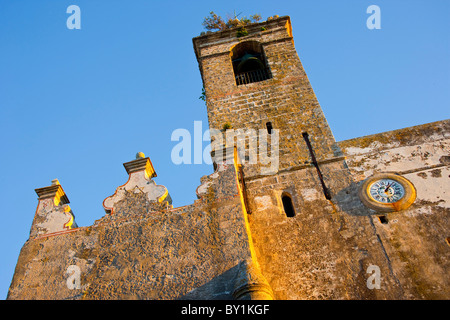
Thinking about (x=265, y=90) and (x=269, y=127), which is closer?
(x=269, y=127)

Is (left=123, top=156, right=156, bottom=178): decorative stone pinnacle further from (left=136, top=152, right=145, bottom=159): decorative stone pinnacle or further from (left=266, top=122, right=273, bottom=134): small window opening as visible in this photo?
(left=266, top=122, right=273, bottom=134): small window opening

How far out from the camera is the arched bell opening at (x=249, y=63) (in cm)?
1222

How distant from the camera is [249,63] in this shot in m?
13.0

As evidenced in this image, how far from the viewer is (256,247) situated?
7.76 m

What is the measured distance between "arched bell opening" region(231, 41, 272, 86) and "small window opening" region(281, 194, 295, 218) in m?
4.35

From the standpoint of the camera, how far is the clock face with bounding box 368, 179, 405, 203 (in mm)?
8195

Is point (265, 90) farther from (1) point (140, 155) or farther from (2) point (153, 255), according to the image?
(2) point (153, 255)

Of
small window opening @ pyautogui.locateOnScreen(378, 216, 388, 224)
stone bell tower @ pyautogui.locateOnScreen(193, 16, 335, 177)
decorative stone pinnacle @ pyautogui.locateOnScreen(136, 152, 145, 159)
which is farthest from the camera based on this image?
stone bell tower @ pyautogui.locateOnScreen(193, 16, 335, 177)

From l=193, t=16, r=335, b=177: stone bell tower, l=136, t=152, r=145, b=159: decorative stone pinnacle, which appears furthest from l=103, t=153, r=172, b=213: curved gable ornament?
l=193, t=16, r=335, b=177: stone bell tower

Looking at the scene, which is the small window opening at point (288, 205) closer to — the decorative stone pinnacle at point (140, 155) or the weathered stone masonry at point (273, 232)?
the weathered stone masonry at point (273, 232)

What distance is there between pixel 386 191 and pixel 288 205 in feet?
6.22

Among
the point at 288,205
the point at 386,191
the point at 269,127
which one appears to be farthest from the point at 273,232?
the point at 269,127

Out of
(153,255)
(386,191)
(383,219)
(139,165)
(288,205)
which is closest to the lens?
(153,255)
